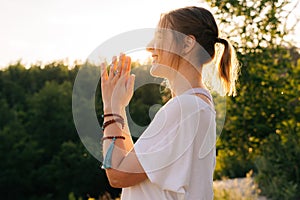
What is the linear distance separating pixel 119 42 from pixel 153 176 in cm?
38

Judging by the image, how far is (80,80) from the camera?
163 cm

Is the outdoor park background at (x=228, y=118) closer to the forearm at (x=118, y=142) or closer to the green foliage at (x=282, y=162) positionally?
the green foliage at (x=282, y=162)

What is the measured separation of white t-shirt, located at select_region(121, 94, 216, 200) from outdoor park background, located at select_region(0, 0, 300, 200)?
13.4 inches

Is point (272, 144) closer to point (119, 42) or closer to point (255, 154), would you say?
point (255, 154)

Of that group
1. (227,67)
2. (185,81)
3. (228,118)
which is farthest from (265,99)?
(185,81)

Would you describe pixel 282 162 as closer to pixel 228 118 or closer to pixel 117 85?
pixel 228 118

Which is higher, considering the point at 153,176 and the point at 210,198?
the point at 153,176

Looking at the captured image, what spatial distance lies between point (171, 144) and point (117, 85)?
8.3 inches

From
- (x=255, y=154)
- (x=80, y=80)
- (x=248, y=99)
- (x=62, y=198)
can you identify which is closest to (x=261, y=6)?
(x=248, y=99)

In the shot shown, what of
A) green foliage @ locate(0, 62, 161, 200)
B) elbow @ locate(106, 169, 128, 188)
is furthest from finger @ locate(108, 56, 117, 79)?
green foliage @ locate(0, 62, 161, 200)

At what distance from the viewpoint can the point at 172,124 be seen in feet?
4.70

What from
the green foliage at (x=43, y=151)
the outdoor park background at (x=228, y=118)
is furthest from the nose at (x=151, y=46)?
the green foliage at (x=43, y=151)

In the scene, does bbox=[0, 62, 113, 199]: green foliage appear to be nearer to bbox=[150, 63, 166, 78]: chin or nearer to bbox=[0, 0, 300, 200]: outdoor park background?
bbox=[0, 0, 300, 200]: outdoor park background

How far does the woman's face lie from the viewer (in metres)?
1.49
